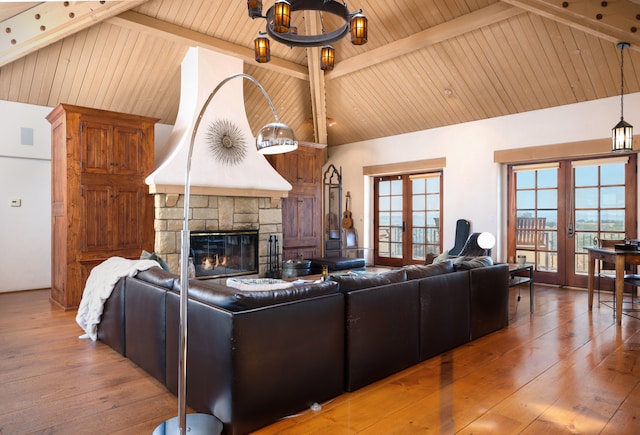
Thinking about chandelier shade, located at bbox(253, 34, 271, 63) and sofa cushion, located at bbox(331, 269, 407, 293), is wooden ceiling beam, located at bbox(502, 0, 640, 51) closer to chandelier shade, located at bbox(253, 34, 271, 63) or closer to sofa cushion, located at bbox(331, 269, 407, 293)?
chandelier shade, located at bbox(253, 34, 271, 63)

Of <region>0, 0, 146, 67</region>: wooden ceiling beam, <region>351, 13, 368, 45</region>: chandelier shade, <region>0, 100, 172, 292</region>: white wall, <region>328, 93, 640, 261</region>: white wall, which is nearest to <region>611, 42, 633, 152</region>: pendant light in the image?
<region>328, 93, 640, 261</region>: white wall

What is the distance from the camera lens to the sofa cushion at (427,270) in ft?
10.00

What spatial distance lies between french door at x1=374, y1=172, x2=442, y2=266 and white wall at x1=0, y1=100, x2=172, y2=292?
5.88 metres

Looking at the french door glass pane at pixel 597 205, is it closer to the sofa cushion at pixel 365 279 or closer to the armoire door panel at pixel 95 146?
the sofa cushion at pixel 365 279

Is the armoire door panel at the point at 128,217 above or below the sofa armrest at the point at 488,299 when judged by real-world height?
above

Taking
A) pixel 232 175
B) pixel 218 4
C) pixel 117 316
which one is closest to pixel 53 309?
pixel 117 316

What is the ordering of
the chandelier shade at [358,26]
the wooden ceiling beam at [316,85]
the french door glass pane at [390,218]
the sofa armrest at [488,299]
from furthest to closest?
the french door glass pane at [390,218] → the wooden ceiling beam at [316,85] → the chandelier shade at [358,26] → the sofa armrest at [488,299]

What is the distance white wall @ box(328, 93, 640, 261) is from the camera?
5.59m

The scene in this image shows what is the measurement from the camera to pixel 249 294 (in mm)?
2104

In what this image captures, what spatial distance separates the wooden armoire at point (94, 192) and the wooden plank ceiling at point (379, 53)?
82cm

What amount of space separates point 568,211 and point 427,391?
4.77 meters

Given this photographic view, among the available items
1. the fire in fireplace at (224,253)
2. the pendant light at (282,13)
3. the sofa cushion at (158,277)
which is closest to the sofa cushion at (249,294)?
the sofa cushion at (158,277)

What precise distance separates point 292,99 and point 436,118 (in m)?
2.63

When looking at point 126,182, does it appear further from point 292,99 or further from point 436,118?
point 436,118
